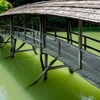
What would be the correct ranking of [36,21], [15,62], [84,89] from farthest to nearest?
[36,21] → [15,62] → [84,89]

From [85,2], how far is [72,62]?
6.37ft

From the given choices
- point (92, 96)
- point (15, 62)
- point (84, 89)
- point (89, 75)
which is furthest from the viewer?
point (15, 62)

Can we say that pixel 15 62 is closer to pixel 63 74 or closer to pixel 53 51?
pixel 63 74

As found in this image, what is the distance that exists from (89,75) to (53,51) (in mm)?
2976

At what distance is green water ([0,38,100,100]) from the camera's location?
32.8 feet

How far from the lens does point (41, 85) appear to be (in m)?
11.1

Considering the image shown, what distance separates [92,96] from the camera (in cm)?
966

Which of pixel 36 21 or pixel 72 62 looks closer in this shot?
pixel 72 62

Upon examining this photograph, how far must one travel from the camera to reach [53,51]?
400 inches

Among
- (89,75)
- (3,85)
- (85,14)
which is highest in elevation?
(85,14)

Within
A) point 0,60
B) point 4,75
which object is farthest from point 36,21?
point 4,75

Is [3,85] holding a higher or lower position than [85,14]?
lower

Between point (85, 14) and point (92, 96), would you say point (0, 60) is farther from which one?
point (85, 14)

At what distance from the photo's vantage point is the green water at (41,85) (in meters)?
10.00
